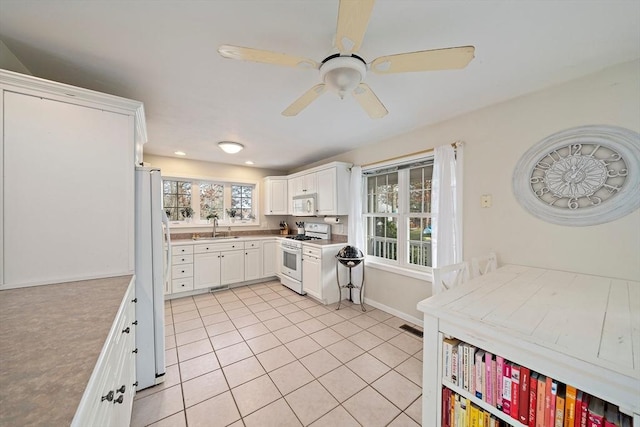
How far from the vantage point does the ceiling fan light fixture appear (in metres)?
1.19

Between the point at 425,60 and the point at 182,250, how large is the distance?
405 cm

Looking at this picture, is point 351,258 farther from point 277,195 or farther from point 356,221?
point 277,195

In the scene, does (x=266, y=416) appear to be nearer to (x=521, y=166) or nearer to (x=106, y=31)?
(x=106, y=31)

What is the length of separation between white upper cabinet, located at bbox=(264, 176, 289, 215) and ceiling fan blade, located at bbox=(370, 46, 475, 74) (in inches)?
147

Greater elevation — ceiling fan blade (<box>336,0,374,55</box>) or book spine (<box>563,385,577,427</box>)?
ceiling fan blade (<box>336,0,374,55</box>)

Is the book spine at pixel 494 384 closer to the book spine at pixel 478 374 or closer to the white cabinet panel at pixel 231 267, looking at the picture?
the book spine at pixel 478 374

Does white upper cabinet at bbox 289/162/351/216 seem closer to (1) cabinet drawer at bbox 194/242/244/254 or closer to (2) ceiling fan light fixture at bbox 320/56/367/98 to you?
(1) cabinet drawer at bbox 194/242/244/254

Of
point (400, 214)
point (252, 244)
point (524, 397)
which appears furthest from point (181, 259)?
point (524, 397)

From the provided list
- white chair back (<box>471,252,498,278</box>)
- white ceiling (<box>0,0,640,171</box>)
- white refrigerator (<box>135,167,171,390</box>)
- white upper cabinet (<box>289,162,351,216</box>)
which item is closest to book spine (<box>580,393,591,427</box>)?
white chair back (<box>471,252,498,278</box>)

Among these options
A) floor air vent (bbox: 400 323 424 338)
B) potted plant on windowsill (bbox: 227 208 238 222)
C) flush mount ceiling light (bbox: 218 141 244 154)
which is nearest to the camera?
floor air vent (bbox: 400 323 424 338)

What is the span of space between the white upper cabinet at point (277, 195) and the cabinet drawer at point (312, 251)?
1.25 meters

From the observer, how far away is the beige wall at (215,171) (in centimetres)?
404

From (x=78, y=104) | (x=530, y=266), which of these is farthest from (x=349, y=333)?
(x=78, y=104)

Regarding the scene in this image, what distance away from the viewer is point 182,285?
370 cm
